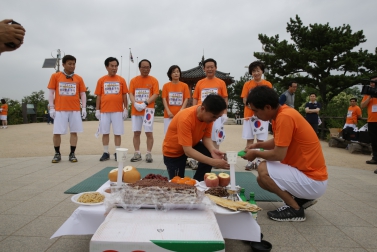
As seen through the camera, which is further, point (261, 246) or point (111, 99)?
point (111, 99)

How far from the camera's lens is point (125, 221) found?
5.52ft

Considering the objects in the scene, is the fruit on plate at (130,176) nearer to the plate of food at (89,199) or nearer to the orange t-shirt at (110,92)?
the plate of food at (89,199)

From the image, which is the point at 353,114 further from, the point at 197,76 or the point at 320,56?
the point at 197,76

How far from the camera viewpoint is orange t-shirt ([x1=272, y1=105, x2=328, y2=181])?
2641 mm

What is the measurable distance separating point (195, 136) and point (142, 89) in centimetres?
320

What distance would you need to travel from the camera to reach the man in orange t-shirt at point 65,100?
227 inches

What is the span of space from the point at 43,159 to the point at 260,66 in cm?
502

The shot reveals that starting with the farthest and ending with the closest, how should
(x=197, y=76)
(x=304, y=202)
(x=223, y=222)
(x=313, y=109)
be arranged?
(x=197, y=76) → (x=313, y=109) → (x=304, y=202) → (x=223, y=222)

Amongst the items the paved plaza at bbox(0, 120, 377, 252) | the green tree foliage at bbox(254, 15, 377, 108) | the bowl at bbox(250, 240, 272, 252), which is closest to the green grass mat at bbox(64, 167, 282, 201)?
the paved plaza at bbox(0, 120, 377, 252)

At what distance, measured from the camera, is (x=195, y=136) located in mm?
3254

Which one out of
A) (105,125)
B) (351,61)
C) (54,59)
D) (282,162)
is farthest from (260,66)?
(54,59)

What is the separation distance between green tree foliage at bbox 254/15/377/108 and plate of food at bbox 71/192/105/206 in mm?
16917

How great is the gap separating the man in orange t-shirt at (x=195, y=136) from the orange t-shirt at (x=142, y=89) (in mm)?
2777

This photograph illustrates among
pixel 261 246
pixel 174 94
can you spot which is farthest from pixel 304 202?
pixel 174 94
